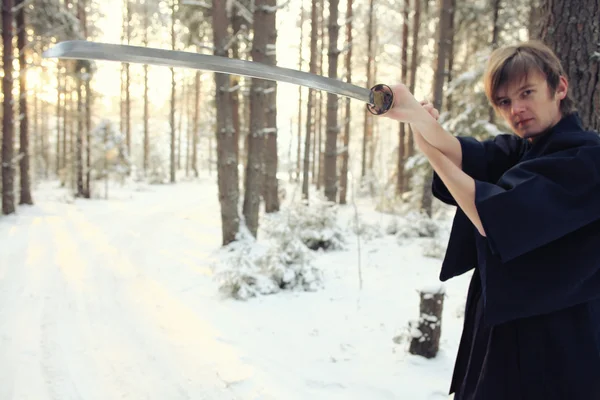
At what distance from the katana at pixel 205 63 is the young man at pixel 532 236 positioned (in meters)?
0.07

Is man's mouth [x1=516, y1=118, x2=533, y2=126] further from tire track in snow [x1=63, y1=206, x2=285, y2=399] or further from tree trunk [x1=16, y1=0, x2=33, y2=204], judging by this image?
tree trunk [x1=16, y1=0, x2=33, y2=204]

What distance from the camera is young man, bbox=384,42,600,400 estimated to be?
1155 millimetres

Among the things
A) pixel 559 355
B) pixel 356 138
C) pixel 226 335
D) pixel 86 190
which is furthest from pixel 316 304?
pixel 356 138

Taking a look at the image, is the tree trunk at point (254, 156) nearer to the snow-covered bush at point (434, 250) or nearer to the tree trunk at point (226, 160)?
the tree trunk at point (226, 160)

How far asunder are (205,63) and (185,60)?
0.05 m

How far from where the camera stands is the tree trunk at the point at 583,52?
3014mm

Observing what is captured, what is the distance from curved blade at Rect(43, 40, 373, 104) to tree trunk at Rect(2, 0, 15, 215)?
12150mm

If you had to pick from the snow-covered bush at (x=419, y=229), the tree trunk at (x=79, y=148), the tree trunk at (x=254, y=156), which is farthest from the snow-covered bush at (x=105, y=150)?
the snow-covered bush at (x=419, y=229)

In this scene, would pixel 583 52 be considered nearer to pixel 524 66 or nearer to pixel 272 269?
pixel 524 66

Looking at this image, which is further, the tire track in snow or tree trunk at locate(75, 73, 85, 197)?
tree trunk at locate(75, 73, 85, 197)

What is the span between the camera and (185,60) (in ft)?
3.70

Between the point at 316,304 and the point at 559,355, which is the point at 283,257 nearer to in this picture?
the point at 316,304

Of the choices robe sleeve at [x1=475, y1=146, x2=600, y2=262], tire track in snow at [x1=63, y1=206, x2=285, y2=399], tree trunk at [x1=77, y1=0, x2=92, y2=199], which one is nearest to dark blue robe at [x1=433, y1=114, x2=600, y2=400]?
robe sleeve at [x1=475, y1=146, x2=600, y2=262]

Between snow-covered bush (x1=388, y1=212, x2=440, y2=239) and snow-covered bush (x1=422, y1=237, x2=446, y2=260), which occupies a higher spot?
snow-covered bush (x1=388, y1=212, x2=440, y2=239)
